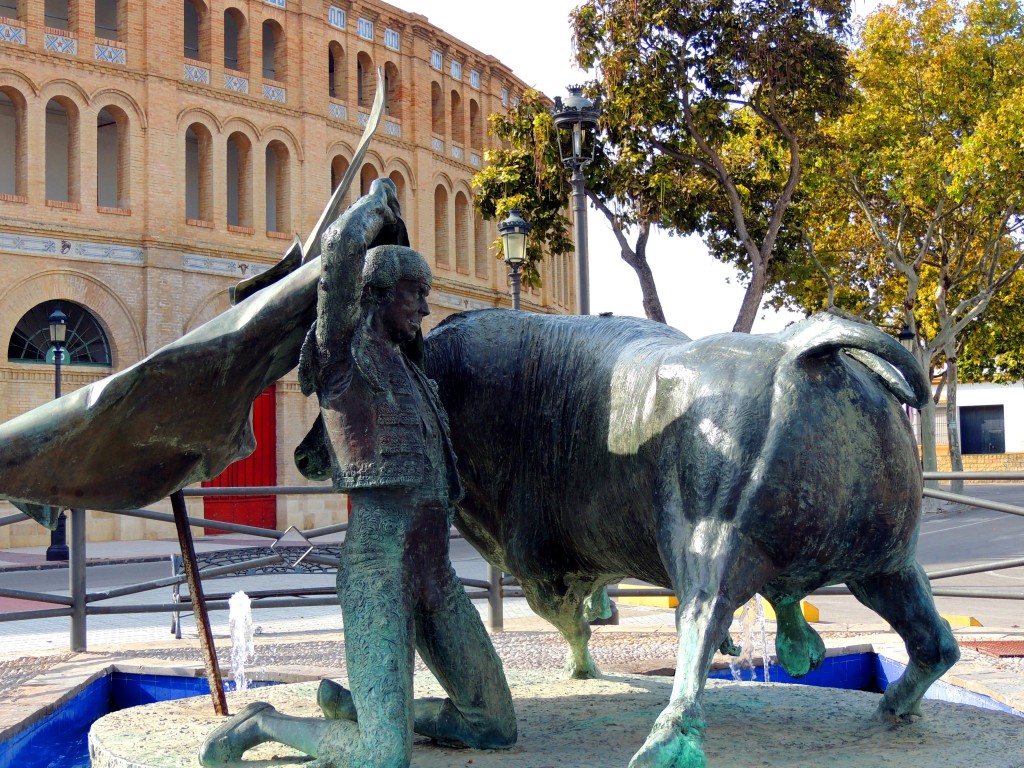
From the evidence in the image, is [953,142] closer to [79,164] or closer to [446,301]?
[446,301]

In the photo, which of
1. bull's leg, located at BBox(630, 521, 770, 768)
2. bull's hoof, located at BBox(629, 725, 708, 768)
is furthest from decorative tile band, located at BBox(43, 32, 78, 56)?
bull's hoof, located at BBox(629, 725, 708, 768)

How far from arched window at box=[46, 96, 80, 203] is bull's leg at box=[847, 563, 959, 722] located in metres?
21.5

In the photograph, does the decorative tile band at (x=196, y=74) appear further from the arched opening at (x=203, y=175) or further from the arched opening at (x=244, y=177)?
the arched opening at (x=244, y=177)

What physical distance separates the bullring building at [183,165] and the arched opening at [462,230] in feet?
3.02

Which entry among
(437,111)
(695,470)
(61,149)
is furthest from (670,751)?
(437,111)

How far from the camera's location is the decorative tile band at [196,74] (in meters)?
23.0

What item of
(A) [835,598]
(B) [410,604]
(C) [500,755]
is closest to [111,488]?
(B) [410,604]

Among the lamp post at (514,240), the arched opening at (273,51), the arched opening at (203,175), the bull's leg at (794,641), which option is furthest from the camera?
the arched opening at (273,51)

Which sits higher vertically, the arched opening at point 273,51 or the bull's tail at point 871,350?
the arched opening at point 273,51

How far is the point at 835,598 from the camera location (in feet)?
35.0

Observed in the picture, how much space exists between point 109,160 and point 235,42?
4419 millimetres

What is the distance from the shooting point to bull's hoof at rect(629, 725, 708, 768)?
2.46 metres

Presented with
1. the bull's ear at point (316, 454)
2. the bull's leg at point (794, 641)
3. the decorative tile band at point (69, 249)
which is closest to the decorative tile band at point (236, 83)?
the decorative tile band at point (69, 249)

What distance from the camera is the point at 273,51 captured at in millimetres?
26016
